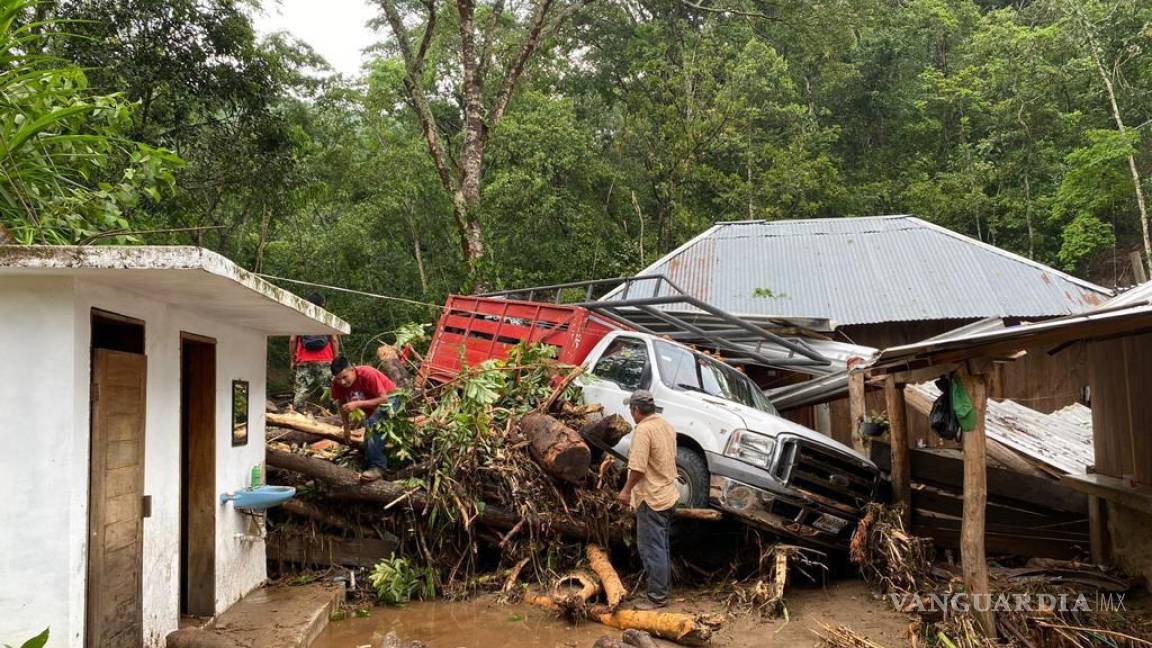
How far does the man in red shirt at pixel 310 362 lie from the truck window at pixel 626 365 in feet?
13.0

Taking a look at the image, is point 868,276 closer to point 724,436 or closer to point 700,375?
point 700,375

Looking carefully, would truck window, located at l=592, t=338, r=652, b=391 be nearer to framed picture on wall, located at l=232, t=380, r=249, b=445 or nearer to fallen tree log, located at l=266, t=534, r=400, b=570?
fallen tree log, located at l=266, t=534, r=400, b=570

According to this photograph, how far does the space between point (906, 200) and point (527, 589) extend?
23.7 meters

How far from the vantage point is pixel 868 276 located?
667 inches

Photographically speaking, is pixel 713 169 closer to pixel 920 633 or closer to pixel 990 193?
pixel 990 193

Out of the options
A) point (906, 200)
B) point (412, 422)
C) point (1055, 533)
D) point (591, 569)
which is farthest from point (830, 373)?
point (906, 200)

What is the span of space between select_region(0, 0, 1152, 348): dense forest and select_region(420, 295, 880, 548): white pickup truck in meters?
7.86

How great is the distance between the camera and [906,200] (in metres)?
28.0

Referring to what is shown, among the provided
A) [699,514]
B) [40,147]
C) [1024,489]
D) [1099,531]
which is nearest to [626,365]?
[699,514]

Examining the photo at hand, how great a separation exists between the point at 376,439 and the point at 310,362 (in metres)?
3.06

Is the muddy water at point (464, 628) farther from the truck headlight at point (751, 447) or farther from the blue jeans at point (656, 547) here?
the truck headlight at point (751, 447)

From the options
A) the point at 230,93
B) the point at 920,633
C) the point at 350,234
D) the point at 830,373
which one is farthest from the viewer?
the point at 350,234

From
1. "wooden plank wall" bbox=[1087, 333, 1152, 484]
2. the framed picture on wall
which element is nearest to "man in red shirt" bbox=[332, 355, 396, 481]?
the framed picture on wall

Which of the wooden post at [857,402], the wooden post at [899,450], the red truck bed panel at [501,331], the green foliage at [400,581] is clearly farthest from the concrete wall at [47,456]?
the wooden post at [857,402]
